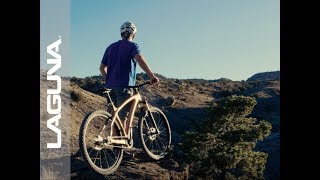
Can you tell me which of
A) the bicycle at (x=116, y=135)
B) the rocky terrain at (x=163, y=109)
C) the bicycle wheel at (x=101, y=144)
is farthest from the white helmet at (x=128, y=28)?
the bicycle wheel at (x=101, y=144)

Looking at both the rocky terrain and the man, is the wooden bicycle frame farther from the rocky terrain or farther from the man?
the rocky terrain

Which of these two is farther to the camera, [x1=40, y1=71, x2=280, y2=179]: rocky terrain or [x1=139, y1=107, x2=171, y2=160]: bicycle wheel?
[x1=139, y1=107, x2=171, y2=160]: bicycle wheel

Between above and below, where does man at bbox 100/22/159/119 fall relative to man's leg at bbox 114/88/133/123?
above

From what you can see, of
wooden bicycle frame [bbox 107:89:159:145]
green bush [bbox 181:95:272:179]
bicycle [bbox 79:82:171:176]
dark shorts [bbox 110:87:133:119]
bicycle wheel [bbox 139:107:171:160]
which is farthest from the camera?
green bush [bbox 181:95:272:179]

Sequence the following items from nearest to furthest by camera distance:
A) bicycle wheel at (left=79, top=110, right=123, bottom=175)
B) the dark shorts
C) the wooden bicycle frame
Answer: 1. bicycle wheel at (left=79, top=110, right=123, bottom=175)
2. the wooden bicycle frame
3. the dark shorts

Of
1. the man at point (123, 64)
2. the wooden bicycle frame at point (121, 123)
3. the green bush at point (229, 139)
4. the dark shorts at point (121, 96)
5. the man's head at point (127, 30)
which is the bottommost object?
the green bush at point (229, 139)

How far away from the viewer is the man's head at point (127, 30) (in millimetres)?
8508

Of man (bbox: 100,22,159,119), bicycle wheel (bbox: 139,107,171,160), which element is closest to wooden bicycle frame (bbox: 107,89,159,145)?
man (bbox: 100,22,159,119)

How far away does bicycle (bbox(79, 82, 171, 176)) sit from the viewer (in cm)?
795

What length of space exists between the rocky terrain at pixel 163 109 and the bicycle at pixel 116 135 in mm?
245

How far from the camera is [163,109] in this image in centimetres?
3709

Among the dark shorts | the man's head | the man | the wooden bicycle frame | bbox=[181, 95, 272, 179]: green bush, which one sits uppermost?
the man's head

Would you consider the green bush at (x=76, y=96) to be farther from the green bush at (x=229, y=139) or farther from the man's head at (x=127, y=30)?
the man's head at (x=127, y=30)
